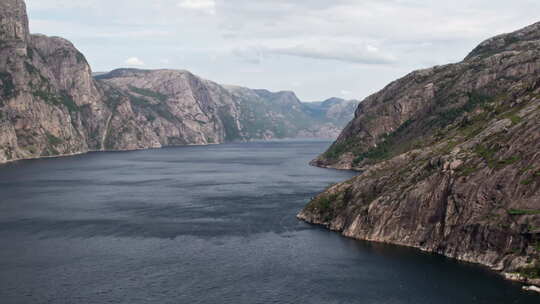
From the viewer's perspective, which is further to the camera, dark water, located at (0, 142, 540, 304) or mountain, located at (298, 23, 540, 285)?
mountain, located at (298, 23, 540, 285)

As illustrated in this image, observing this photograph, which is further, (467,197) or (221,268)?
(467,197)

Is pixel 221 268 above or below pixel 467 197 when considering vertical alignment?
below

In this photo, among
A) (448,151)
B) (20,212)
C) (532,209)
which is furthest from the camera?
(20,212)

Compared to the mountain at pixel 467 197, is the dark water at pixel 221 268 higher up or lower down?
lower down

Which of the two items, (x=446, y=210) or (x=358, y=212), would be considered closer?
→ (x=446, y=210)

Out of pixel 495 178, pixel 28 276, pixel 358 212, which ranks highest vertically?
pixel 495 178

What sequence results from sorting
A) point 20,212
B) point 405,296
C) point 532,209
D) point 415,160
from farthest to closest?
point 20,212, point 415,160, point 532,209, point 405,296

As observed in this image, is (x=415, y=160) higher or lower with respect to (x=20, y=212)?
higher

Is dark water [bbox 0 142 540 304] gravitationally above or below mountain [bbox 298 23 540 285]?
below

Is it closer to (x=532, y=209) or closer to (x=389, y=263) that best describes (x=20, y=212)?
(x=389, y=263)

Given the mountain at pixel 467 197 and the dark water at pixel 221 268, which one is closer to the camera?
the dark water at pixel 221 268

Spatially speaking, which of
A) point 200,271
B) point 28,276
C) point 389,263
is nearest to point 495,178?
point 389,263
